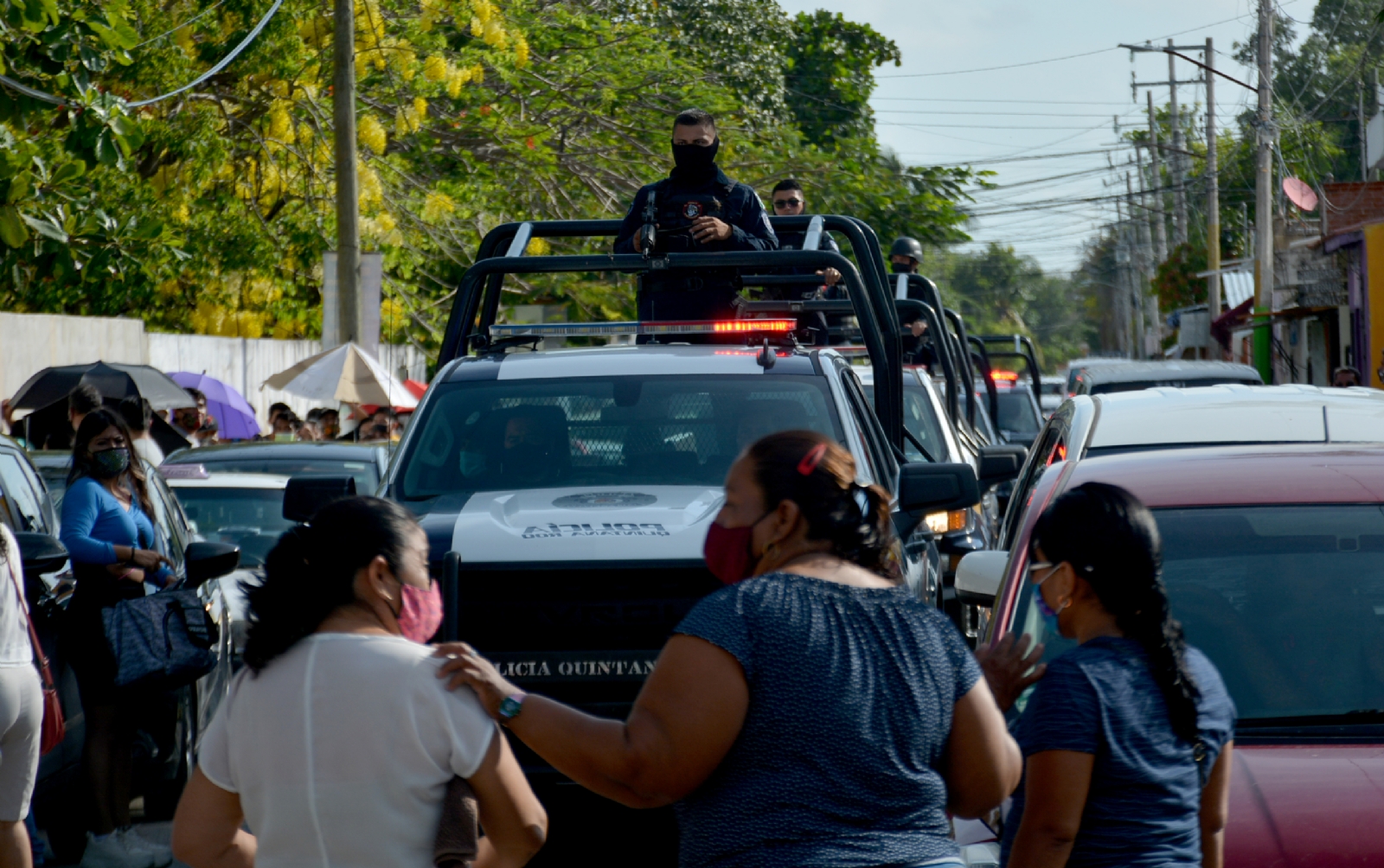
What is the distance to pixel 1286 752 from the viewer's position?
12.7 ft

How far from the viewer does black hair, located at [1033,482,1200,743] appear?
10.1ft

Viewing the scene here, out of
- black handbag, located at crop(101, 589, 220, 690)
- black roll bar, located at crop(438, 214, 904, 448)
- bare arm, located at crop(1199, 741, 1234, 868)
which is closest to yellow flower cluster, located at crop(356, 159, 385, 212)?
black roll bar, located at crop(438, 214, 904, 448)

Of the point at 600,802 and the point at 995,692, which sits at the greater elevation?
the point at 995,692

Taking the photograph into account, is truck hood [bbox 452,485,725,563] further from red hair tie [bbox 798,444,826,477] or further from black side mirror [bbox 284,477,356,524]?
red hair tie [bbox 798,444,826,477]

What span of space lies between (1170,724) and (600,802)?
3.42m

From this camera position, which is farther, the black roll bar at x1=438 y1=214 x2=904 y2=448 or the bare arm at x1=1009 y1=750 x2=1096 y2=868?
the black roll bar at x1=438 y1=214 x2=904 y2=448

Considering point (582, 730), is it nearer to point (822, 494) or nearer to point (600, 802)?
point (822, 494)

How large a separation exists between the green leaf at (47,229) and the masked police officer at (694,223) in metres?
3.18

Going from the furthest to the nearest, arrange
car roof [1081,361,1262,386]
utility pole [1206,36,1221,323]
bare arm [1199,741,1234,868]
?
utility pole [1206,36,1221,323]
car roof [1081,361,1262,386]
bare arm [1199,741,1234,868]

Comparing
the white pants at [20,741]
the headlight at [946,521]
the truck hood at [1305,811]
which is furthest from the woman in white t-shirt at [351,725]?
the headlight at [946,521]

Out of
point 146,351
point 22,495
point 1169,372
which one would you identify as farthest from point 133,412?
point 146,351

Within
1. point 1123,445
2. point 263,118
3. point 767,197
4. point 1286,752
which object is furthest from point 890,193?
point 1286,752

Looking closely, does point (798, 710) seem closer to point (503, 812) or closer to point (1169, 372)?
point (503, 812)

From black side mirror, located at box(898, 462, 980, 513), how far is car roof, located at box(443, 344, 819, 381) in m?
1.00
